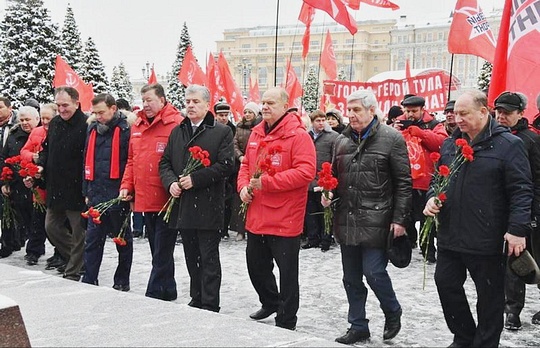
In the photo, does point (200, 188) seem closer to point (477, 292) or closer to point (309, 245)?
point (477, 292)

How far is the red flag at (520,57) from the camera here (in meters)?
6.17

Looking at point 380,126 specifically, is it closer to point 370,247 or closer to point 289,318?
point 370,247

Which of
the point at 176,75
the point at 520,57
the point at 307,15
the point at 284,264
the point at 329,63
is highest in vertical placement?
the point at 176,75

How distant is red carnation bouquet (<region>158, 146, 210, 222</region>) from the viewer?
526 cm

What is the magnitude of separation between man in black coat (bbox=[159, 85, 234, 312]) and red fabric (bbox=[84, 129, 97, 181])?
1146 mm

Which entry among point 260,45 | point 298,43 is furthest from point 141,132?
point 260,45

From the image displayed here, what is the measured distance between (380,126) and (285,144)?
2.53ft

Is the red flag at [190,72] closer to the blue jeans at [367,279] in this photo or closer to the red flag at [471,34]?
the red flag at [471,34]

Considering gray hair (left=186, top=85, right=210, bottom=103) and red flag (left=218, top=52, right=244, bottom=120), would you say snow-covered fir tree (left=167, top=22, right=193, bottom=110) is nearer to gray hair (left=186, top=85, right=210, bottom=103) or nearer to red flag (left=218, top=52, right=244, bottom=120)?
red flag (left=218, top=52, right=244, bottom=120)

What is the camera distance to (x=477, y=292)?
4258 mm

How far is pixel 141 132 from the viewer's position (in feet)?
19.9

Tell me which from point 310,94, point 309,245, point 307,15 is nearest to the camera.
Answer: point 309,245

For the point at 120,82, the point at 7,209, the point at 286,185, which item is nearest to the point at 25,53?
the point at 7,209

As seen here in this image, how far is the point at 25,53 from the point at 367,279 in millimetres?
29735
